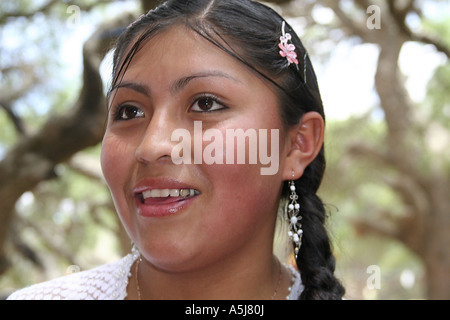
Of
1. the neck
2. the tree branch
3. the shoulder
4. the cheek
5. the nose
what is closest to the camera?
the nose

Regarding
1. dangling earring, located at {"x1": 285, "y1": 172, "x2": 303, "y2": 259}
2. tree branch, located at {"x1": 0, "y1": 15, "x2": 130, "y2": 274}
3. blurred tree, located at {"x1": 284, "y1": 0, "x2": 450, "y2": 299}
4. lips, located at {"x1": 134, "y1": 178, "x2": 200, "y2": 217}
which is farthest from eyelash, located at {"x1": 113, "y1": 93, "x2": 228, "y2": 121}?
blurred tree, located at {"x1": 284, "y1": 0, "x2": 450, "y2": 299}

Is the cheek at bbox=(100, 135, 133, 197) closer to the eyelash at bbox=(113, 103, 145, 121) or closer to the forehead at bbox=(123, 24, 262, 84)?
the eyelash at bbox=(113, 103, 145, 121)

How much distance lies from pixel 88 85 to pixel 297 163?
2268 mm

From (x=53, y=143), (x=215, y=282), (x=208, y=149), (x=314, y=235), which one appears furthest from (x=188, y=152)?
(x=53, y=143)

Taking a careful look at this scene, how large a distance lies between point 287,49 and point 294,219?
50 cm

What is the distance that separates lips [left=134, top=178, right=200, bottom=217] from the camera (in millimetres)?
1278

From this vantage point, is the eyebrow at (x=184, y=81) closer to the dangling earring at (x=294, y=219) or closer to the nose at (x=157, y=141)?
the nose at (x=157, y=141)

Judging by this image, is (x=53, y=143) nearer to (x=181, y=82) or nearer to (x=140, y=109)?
(x=140, y=109)

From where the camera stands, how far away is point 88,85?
346 cm

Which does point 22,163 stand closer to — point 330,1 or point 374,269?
point 374,269

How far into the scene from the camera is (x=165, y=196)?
1285 mm

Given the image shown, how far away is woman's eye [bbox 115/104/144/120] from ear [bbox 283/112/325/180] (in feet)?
1.35

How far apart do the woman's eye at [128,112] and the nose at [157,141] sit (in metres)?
0.13

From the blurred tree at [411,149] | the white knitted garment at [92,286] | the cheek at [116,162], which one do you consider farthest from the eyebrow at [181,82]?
the blurred tree at [411,149]
